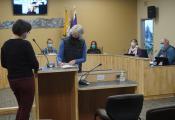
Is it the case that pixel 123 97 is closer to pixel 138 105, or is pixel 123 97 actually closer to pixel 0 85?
pixel 138 105

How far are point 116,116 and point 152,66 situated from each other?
12.0 ft

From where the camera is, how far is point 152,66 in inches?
270

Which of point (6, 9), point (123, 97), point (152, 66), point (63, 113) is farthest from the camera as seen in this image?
point (6, 9)

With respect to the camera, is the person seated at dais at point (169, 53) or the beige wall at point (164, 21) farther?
the beige wall at point (164, 21)

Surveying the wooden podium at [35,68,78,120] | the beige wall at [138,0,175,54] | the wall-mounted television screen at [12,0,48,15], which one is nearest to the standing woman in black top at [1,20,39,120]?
the wooden podium at [35,68,78,120]

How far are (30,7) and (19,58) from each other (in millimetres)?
6524

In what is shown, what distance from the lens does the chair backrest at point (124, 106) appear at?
326 centimetres

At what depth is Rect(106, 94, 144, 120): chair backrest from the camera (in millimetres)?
3262

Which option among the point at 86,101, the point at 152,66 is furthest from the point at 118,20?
the point at 86,101

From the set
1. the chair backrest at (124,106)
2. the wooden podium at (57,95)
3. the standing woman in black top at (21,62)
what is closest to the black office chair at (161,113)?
the chair backrest at (124,106)

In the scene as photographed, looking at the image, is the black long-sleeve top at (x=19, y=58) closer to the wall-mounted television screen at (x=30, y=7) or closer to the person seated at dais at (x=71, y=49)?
the person seated at dais at (x=71, y=49)

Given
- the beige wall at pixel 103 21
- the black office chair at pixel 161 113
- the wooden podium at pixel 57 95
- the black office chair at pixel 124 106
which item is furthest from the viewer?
the beige wall at pixel 103 21

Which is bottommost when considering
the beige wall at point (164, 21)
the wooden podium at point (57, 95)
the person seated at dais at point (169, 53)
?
the wooden podium at point (57, 95)

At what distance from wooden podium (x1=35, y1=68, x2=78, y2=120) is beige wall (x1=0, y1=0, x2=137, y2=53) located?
5.72m
